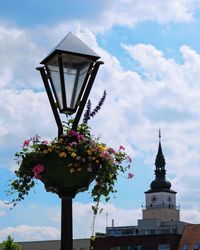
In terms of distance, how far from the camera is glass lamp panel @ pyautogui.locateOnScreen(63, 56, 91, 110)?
8398 mm

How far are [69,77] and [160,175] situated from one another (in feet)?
511

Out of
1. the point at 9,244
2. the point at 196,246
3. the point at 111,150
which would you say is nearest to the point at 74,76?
the point at 111,150

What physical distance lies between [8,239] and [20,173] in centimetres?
6076

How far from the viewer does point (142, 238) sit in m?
115

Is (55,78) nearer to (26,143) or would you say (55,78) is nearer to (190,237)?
(26,143)

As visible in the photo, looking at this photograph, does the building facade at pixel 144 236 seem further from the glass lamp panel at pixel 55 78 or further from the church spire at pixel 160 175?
the glass lamp panel at pixel 55 78

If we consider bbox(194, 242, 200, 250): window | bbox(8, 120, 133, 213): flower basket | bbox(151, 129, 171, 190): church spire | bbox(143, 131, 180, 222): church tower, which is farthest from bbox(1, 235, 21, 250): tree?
bbox(151, 129, 171, 190): church spire

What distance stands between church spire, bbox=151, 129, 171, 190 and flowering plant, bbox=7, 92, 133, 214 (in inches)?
6063

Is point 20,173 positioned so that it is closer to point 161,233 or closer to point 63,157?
point 63,157

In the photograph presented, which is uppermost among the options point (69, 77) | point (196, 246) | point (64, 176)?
point (196, 246)

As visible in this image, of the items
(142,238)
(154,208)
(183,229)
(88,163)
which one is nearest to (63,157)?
(88,163)

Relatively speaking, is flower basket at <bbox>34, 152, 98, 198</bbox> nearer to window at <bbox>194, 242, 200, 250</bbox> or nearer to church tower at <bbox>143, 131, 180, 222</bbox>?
window at <bbox>194, 242, 200, 250</bbox>

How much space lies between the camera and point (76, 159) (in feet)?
27.3

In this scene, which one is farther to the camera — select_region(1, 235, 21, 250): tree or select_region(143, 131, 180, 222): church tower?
select_region(143, 131, 180, 222): church tower
